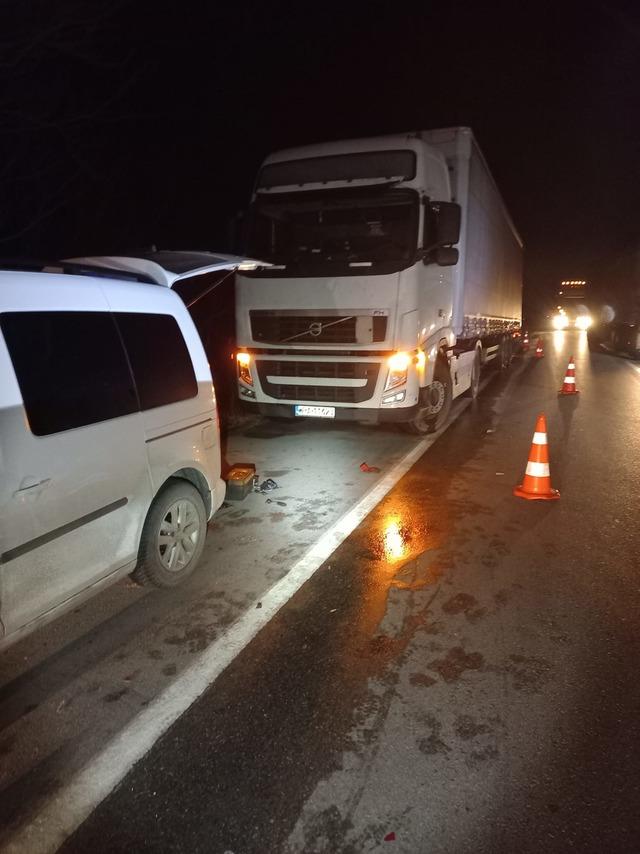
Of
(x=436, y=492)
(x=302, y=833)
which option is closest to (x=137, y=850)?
(x=302, y=833)

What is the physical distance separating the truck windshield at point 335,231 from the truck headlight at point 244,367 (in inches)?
45.6

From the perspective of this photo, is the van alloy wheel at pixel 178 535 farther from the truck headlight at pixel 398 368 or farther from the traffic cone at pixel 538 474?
the truck headlight at pixel 398 368

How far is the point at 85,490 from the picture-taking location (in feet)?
10.6

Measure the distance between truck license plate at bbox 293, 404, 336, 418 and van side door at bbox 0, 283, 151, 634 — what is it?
4271 mm

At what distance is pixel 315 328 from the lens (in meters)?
7.64

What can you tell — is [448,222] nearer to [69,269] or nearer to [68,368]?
[69,269]

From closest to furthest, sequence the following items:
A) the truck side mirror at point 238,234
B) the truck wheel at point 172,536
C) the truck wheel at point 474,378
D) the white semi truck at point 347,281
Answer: the truck wheel at point 172,536 → the white semi truck at point 347,281 → the truck side mirror at point 238,234 → the truck wheel at point 474,378

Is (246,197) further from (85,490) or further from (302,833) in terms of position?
(302,833)

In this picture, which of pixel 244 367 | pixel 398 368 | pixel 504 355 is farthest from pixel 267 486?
pixel 504 355

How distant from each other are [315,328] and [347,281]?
2.35 feet

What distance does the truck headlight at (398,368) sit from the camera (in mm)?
7434

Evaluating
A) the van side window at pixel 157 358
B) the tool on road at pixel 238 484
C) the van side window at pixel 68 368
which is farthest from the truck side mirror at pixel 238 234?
the van side window at pixel 68 368

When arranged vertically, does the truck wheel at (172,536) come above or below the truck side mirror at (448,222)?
below

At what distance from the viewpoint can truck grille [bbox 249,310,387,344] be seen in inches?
292
